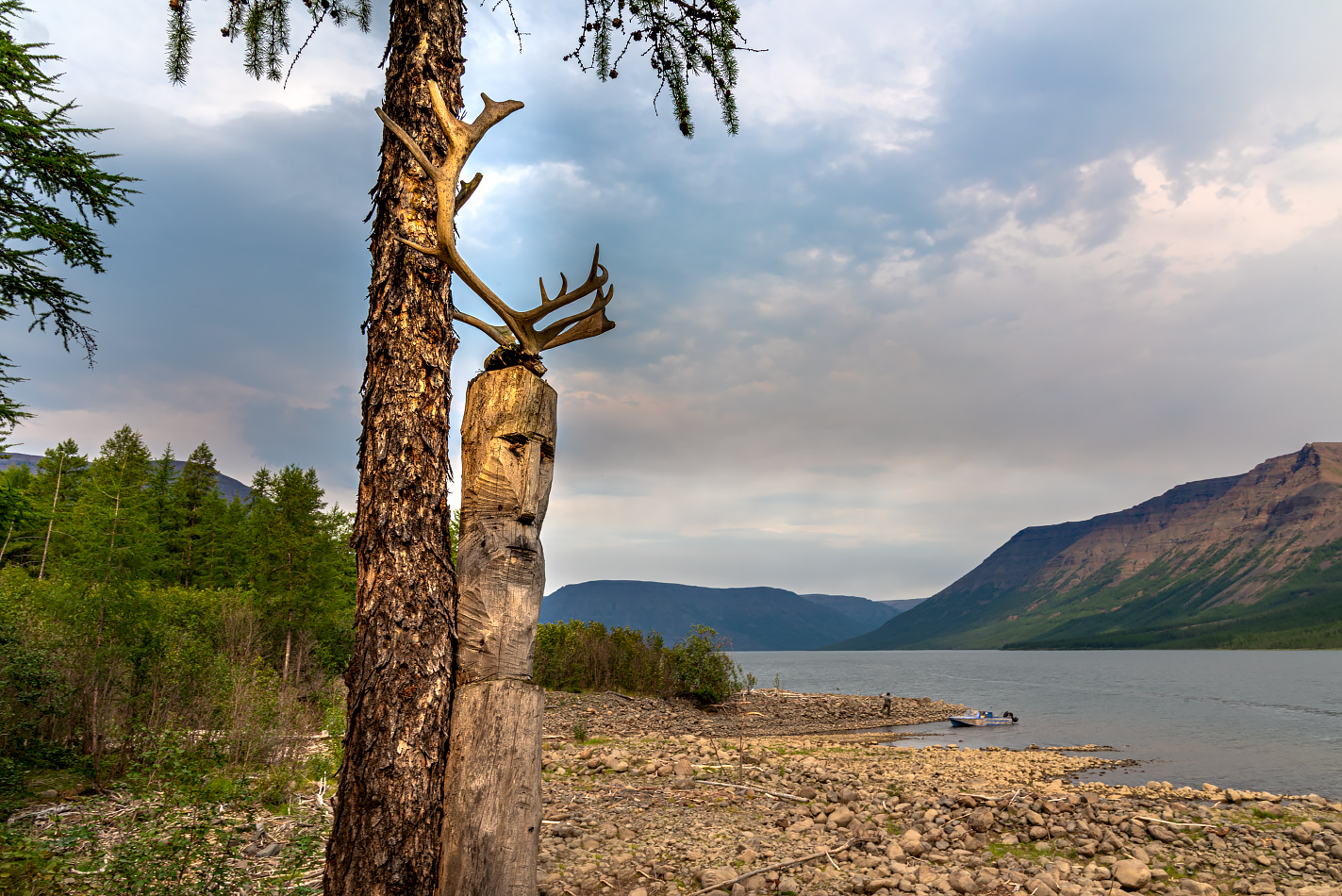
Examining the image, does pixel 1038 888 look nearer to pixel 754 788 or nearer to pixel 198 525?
pixel 754 788

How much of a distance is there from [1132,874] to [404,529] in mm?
8141

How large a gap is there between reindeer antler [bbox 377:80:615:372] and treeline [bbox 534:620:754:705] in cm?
2457

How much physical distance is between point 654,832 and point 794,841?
155cm

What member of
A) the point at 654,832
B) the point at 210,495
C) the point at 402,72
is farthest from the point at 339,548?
the point at 402,72

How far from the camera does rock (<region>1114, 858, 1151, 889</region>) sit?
6.95m

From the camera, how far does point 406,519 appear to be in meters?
3.70

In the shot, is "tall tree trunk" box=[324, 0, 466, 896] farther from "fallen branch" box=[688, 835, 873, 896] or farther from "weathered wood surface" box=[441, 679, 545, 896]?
"fallen branch" box=[688, 835, 873, 896]

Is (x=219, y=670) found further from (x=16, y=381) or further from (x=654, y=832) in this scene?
(x=654, y=832)

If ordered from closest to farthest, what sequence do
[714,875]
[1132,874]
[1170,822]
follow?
[714,875] → [1132,874] → [1170,822]

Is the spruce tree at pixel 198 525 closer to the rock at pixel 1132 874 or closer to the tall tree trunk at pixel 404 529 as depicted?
the tall tree trunk at pixel 404 529

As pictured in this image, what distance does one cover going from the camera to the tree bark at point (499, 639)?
3309 millimetres

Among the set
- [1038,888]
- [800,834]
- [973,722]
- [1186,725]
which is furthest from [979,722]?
[1038,888]

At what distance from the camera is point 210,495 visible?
33781 millimetres

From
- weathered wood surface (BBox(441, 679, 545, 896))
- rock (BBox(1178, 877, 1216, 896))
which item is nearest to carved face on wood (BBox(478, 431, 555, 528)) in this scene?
weathered wood surface (BBox(441, 679, 545, 896))
